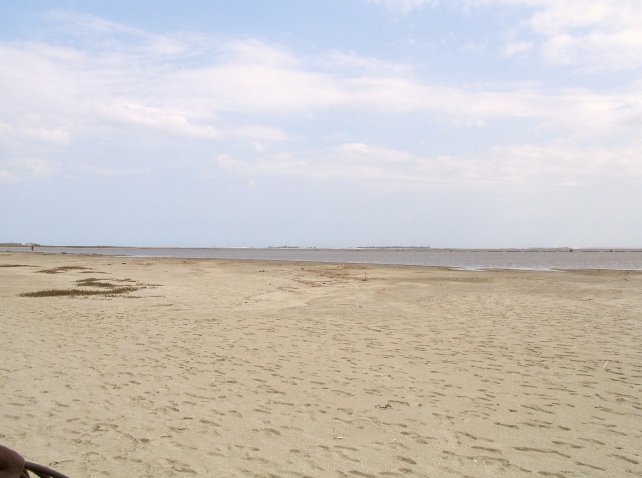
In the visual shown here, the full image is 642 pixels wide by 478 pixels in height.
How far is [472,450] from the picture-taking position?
6332mm

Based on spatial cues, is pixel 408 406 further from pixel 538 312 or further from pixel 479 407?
pixel 538 312

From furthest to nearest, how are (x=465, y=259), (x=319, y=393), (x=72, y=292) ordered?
(x=465, y=259), (x=72, y=292), (x=319, y=393)

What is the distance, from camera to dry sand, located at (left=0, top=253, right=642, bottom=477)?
6.00 metres

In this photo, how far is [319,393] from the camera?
8570mm

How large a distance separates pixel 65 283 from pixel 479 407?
85.5 ft

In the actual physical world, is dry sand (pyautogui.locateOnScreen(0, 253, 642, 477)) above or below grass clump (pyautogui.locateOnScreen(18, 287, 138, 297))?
below

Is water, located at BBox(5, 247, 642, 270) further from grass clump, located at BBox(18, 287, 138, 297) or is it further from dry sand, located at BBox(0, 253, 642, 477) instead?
dry sand, located at BBox(0, 253, 642, 477)

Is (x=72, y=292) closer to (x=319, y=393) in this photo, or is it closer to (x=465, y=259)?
(x=319, y=393)

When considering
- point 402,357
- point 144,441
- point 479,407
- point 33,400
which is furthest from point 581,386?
point 33,400

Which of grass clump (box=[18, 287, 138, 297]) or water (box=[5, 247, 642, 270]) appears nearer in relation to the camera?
grass clump (box=[18, 287, 138, 297])

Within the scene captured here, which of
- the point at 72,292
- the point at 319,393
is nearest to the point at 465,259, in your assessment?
the point at 72,292

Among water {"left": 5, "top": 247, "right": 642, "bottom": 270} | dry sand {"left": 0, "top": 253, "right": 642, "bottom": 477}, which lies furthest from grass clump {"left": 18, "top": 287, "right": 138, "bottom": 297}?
water {"left": 5, "top": 247, "right": 642, "bottom": 270}

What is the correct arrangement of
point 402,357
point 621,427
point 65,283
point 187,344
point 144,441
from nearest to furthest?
point 144,441 → point 621,427 → point 402,357 → point 187,344 → point 65,283

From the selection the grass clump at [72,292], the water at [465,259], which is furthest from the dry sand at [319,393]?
the water at [465,259]
